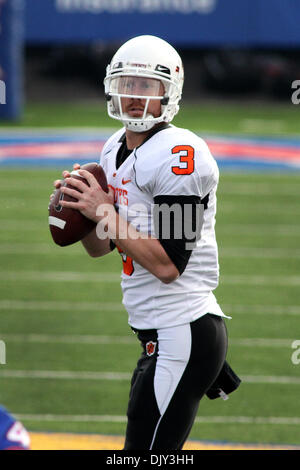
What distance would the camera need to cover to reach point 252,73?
22891 millimetres

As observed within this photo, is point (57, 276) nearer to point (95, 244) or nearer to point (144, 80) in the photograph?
point (95, 244)

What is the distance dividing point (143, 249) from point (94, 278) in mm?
4895

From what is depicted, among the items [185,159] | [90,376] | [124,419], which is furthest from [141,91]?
[90,376]

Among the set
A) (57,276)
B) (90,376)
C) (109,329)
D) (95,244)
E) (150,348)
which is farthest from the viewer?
(57,276)

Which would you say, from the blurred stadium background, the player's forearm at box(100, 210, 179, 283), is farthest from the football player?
the blurred stadium background

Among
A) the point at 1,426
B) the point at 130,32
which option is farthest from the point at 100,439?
the point at 130,32

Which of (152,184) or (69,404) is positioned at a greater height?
(152,184)

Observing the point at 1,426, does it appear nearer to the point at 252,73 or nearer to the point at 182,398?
the point at 182,398

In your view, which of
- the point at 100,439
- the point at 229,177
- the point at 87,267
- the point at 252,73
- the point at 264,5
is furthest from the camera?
the point at 252,73

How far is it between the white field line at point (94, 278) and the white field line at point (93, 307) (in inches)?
25.2

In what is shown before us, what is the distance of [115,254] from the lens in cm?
884

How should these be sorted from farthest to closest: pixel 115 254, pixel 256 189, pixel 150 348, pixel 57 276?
pixel 256 189, pixel 115 254, pixel 57 276, pixel 150 348

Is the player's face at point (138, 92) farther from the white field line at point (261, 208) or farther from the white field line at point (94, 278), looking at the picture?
the white field line at point (261, 208)

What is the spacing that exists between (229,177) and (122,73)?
942 centimetres
